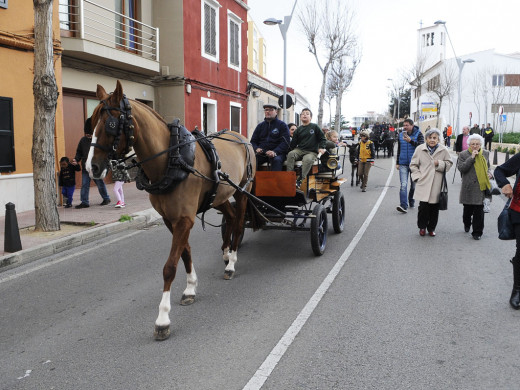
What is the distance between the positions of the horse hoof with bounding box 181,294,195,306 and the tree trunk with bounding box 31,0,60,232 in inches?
178

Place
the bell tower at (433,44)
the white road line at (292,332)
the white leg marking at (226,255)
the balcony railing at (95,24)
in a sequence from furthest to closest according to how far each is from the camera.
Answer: the bell tower at (433,44) → the balcony railing at (95,24) → the white leg marking at (226,255) → the white road line at (292,332)

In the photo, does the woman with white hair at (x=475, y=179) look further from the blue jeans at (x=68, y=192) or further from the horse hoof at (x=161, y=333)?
the blue jeans at (x=68, y=192)

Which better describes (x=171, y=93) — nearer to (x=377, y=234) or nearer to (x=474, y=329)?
(x=377, y=234)

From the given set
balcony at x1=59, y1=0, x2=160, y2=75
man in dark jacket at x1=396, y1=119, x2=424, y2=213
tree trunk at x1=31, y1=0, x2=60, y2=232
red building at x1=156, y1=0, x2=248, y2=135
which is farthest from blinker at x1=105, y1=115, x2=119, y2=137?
red building at x1=156, y1=0, x2=248, y2=135

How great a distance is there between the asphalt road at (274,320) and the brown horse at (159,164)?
0.49 meters

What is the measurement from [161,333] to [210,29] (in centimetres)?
1721

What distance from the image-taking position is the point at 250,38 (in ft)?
134

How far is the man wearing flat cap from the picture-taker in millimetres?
7168

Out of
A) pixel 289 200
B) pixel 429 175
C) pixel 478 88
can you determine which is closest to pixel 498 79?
pixel 478 88

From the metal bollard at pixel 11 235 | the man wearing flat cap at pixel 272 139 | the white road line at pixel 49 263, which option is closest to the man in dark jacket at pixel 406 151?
the man wearing flat cap at pixel 272 139

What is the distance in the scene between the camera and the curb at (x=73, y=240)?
668cm

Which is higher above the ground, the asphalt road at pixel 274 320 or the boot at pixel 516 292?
the boot at pixel 516 292

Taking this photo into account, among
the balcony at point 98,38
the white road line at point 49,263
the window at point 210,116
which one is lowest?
the white road line at point 49,263

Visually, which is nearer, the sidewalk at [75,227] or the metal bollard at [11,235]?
the metal bollard at [11,235]
